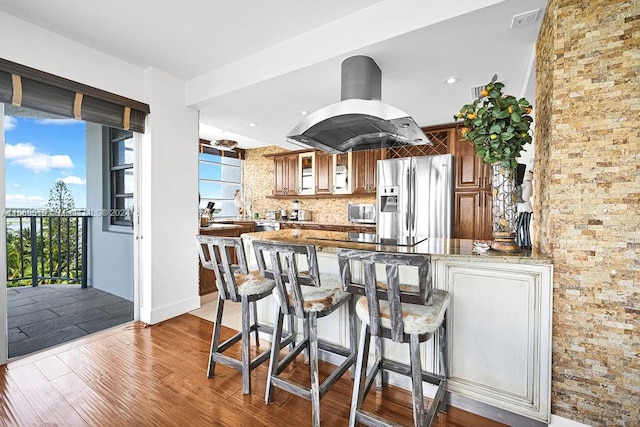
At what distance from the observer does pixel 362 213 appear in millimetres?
5078

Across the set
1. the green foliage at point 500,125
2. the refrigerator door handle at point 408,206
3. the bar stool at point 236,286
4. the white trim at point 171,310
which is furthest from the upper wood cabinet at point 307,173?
the green foliage at point 500,125

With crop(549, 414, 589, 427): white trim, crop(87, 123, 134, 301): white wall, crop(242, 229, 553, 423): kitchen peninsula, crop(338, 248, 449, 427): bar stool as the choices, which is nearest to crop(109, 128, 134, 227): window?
crop(87, 123, 134, 301): white wall

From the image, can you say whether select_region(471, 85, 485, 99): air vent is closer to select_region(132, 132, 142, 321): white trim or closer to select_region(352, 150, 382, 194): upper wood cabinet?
select_region(352, 150, 382, 194): upper wood cabinet

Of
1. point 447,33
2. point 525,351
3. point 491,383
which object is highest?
point 447,33

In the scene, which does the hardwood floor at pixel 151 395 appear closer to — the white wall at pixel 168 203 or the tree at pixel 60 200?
the white wall at pixel 168 203

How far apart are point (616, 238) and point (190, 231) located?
11.5 feet

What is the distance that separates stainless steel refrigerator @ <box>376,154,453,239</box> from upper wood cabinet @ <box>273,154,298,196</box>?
203cm

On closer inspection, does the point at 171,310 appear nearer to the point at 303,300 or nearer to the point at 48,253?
the point at 48,253

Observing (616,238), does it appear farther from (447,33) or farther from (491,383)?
(447,33)

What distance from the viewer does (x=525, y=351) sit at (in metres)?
1.55

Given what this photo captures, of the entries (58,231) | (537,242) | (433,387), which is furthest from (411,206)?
(58,231)

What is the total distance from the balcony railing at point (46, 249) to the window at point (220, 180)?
142 inches

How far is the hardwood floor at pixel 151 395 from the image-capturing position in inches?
64.7

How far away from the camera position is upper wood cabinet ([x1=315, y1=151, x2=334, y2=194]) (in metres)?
5.37
